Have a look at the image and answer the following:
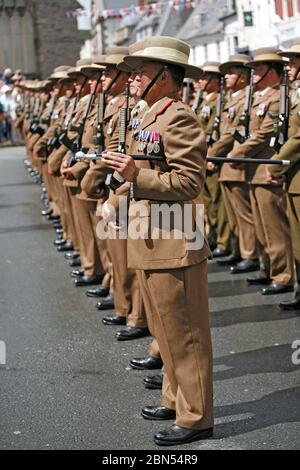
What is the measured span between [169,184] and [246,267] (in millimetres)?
5798

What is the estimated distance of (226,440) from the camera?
5887 mm

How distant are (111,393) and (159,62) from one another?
2138mm

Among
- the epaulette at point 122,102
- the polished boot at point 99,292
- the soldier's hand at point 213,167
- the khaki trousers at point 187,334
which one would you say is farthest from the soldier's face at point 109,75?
the khaki trousers at point 187,334

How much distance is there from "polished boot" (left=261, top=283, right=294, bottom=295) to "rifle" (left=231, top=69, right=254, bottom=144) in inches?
55.1

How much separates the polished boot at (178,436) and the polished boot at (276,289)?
414 centimetres

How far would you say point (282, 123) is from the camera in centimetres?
945

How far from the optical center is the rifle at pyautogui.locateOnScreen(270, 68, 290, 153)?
31.0ft

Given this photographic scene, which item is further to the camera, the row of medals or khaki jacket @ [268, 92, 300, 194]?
khaki jacket @ [268, 92, 300, 194]

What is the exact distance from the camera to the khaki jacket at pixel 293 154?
353 inches

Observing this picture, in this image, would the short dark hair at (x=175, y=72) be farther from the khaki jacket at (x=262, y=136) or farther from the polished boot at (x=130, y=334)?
the khaki jacket at (x=262, y=136)

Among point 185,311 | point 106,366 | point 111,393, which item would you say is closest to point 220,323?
point 106,366

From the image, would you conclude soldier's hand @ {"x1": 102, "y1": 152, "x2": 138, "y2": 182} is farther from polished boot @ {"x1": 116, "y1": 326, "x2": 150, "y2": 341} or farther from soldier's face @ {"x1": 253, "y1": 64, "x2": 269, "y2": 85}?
soldier's face @ {"x1": 253, "y1": 64, "x2": 269, "y2": 85}

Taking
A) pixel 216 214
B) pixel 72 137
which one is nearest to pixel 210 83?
pixel 216 214

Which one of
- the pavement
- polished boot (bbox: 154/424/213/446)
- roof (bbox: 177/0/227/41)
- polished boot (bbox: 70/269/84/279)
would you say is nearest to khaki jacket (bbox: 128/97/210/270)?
polished boot (bbox: 154/424/213/446)
